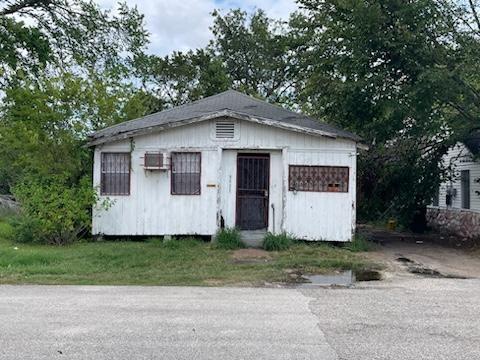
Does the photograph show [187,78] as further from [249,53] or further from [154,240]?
[154,240]

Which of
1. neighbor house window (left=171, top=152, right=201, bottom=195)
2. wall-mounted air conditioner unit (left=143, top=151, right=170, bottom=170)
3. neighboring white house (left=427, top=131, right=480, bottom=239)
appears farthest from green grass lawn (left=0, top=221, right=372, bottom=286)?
neighboring white house (left=427, top=131, right=480, bottom=239)

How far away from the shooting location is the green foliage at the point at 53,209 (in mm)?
12891

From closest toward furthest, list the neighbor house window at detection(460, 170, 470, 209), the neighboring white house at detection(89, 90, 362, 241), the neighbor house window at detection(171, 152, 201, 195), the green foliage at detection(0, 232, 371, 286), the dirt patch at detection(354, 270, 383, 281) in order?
the green foliage at detection(0, 232, 371, 286)
the dirt patch at detection(354, 270, 383, 281)
the neighboring white house at detection(89, 90, 362, 241)
the neighbor house window at detection(171, 152, 201, 195)
the neighbor house window at detection(460, 170, 470, 209)

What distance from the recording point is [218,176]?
13.6 m

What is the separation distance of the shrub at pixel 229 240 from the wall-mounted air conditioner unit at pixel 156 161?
2238mm

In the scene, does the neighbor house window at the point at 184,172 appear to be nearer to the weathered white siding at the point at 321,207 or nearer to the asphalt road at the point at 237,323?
the weathered white siding at the point at 321,207

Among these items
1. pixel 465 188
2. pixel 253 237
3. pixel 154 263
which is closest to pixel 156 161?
pixel 253 237

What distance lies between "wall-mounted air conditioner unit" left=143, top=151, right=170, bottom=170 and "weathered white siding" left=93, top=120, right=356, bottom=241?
167 millimetres

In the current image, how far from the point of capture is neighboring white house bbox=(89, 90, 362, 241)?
13594 mm

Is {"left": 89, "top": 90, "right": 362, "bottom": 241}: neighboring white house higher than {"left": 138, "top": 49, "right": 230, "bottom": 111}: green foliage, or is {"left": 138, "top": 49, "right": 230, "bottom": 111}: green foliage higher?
{"left": 138, "top": 49, "right": 230, "bottom": 111}: green foliage

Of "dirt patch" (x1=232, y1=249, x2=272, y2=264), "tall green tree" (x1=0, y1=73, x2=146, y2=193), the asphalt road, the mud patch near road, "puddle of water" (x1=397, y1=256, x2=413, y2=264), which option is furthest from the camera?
"tall green tree" (x1=0, y1=73, x2=146, y2=193)

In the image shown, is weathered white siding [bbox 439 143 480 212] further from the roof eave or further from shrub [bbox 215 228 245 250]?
shrub [bbox 215 228 245 250]

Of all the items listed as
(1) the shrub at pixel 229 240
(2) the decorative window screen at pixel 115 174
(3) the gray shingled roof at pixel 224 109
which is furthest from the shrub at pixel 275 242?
(2) the decorative window screen at pixel 115 174

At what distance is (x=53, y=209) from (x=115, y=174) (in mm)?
1809
